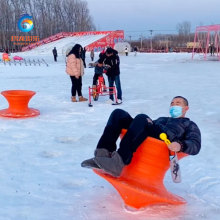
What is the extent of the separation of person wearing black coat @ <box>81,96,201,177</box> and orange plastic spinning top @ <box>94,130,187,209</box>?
7 centimetres

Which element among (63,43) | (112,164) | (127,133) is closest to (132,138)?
(127,133)

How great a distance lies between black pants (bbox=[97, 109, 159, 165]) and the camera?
2.54m

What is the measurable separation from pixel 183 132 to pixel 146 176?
48cm

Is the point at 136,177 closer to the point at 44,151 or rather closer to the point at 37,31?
the point at 44,151

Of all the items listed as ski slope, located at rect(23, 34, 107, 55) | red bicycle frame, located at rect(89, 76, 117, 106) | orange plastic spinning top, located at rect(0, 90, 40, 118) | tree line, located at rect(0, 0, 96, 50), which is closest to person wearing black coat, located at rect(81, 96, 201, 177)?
orange plastic spinning top, located at rect(0, 90, 40, 118)

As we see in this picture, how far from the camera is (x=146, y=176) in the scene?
2.68 metres

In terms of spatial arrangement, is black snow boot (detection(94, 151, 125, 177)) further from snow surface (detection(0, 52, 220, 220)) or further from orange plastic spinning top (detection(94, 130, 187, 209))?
snow surface (detection(0, 52, 220, 220))

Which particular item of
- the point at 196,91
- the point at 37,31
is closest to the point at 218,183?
the point at 196,91

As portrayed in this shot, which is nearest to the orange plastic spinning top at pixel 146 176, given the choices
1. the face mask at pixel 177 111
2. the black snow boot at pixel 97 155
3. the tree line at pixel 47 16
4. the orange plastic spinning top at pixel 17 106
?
the black snow boot at pixel 97 155

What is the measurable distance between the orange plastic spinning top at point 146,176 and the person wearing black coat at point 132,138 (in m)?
0.07

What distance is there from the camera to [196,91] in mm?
9188

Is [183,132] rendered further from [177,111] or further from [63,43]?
[63,43]

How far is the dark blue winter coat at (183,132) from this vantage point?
8.30 ft

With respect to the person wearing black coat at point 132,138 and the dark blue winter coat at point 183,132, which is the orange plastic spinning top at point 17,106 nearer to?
the person wearing black coat at point 132,138
